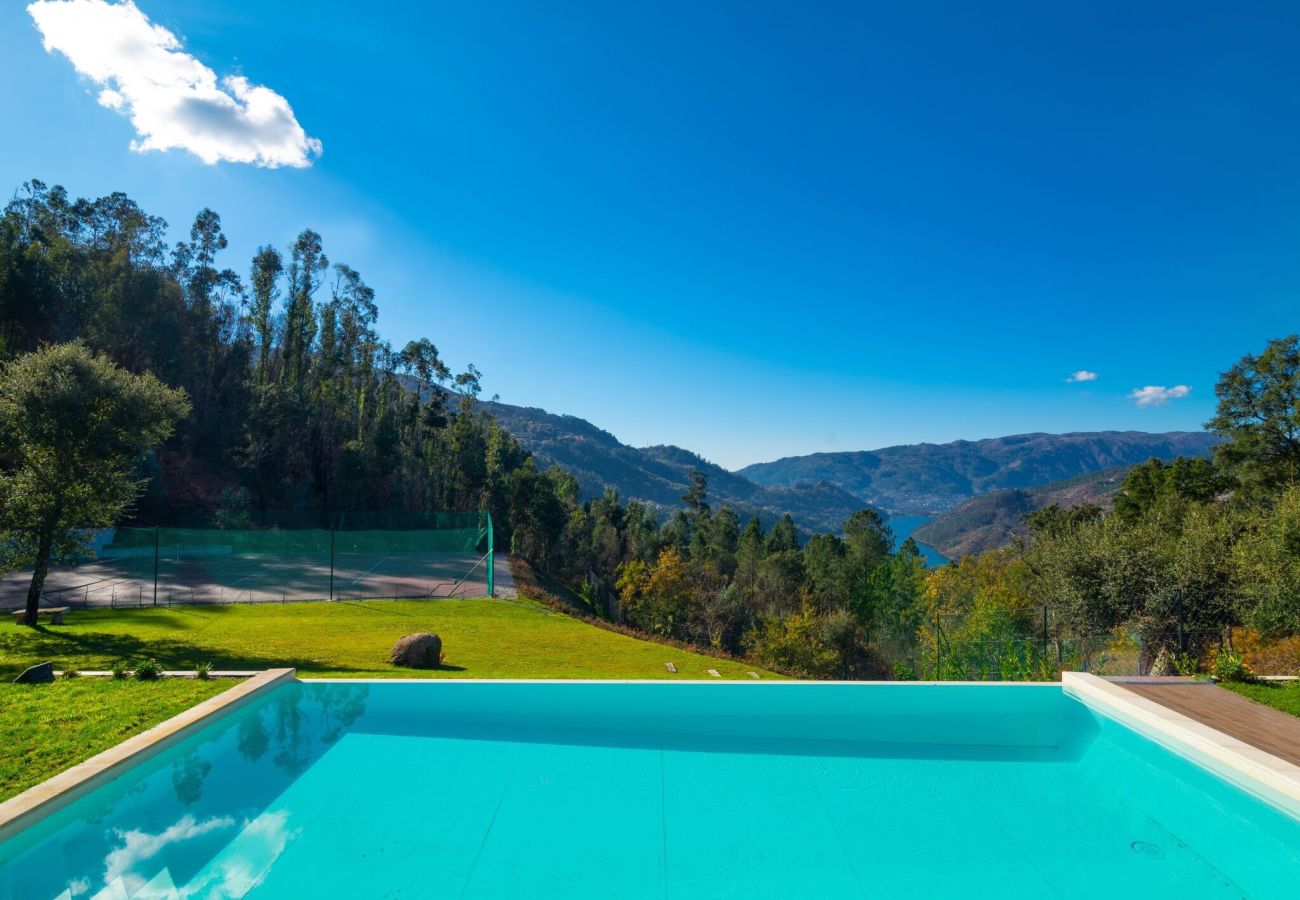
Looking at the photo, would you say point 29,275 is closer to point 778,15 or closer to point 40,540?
point 40,540

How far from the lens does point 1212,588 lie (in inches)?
551

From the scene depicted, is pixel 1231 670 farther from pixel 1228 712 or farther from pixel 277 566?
pixel 277 566

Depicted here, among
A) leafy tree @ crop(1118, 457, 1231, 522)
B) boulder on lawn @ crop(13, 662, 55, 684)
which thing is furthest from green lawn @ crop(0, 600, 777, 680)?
leafy tree @ crop(1118, 457, 1231, 522)

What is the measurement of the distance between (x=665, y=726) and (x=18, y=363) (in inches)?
554

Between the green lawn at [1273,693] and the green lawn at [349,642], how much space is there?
21.1 feet

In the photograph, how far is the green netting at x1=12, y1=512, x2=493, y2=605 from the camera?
18922 millimetres

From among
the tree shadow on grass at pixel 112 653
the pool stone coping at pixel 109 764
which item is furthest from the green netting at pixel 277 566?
the pool stone coping at pixel 109 764

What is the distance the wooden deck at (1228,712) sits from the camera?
6.23 metres

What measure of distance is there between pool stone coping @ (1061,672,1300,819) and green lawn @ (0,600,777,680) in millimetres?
5273

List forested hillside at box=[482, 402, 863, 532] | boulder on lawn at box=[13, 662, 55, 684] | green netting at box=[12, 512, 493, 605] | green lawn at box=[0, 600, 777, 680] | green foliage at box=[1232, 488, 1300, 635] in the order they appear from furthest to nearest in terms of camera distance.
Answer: forested hillside at box=[482, 402, 863, 532] < green netting at box=[12, 512, 493, 605] < green foliage at box=[1232, 488, 1300, 635] < green lawn at box=[0, 600, 777, 680] < boulder on lawn at box=[13, 662, 55, 684]

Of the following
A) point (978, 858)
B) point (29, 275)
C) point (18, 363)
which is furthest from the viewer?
point (29, 275)

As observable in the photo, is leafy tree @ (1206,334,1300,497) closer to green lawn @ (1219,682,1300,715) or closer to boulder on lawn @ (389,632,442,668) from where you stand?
green lawn @ (1219,682,1300,715)

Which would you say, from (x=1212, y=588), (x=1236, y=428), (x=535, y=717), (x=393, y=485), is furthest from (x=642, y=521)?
(x=535, y=717)

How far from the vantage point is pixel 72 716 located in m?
6.38
